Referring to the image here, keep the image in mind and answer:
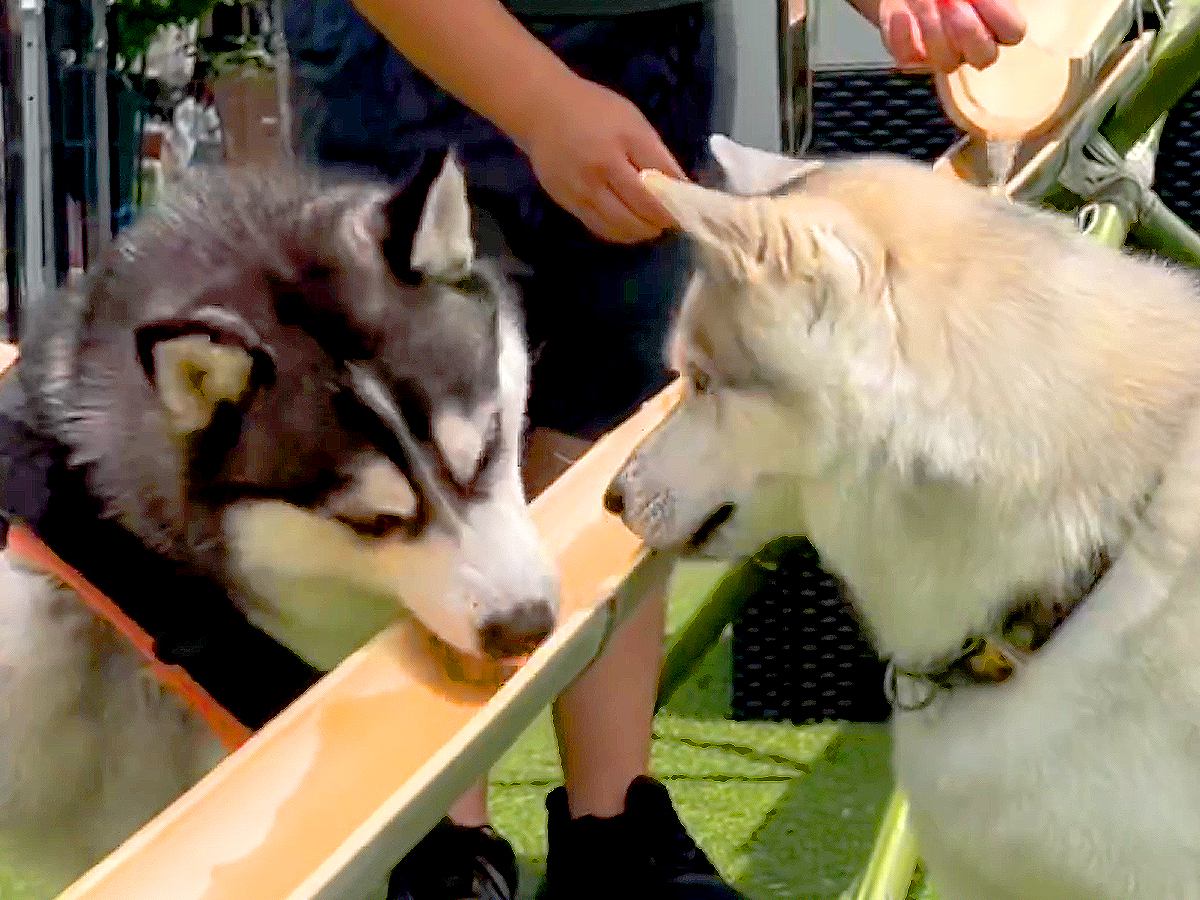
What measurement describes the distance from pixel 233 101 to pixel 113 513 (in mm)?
2482

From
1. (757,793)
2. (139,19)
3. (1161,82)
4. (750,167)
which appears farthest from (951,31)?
(139,19)

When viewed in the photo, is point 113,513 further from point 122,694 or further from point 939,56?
point 939,56

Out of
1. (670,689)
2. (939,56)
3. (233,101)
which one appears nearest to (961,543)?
(939,56)

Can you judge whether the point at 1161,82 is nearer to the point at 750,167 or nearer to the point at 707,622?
the point at 750,167

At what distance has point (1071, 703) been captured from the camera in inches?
35.1

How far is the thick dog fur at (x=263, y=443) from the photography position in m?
0.87

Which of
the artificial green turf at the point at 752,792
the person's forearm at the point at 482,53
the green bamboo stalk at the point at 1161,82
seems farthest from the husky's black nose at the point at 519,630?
the green bamboo stalk at the point at 1161,82

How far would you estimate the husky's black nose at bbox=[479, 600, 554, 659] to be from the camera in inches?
30.5

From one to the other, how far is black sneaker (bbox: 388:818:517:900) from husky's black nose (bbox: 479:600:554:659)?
1.82ft

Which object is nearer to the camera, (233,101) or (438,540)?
(438,540)

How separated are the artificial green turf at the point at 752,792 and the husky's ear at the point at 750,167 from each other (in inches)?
19.8

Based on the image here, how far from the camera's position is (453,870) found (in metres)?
1.33

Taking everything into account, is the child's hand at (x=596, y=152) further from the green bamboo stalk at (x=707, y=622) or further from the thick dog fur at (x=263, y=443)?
the green bamboo stalk at (x=707, y=622)

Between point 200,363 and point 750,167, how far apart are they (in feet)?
1.59
